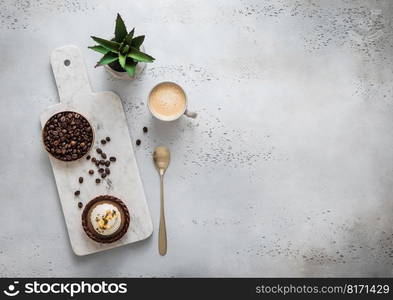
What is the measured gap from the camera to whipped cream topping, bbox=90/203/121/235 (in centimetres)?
205

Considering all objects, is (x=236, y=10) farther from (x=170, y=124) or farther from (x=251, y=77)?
(x=170, y=124)

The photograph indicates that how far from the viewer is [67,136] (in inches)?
82.9

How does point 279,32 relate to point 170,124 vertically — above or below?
above

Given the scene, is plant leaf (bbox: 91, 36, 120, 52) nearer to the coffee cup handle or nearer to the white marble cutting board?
the white marble cutting board

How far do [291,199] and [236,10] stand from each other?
905 mm

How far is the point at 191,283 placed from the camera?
2209 mm

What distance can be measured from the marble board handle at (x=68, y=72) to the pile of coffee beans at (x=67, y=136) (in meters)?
0.10

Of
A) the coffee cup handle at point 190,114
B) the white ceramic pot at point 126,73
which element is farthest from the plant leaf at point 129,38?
the coffee cup handle at point 190,114

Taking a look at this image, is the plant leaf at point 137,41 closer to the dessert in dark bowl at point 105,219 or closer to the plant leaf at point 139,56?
the plant leaf at point 139,56

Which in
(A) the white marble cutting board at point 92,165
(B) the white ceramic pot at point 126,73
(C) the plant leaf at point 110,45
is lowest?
(A) the white marble cutting board at point 92,165

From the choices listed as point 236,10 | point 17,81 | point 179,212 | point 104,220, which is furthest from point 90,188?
point 236,10

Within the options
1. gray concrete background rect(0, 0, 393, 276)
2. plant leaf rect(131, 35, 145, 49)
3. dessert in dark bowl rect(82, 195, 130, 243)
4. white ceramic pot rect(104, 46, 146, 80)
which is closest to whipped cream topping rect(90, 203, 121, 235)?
dessert in dark bowl rect(82, 195, 130, 243)

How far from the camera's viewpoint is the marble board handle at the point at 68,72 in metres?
2.17

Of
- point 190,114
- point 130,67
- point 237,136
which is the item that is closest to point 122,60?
point 130,67
